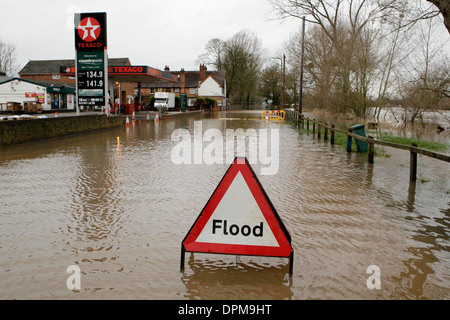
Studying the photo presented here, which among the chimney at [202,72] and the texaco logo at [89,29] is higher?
the chimney at [202,72]

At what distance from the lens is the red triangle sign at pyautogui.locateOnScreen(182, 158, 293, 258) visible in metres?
4.06

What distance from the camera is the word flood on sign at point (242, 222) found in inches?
160

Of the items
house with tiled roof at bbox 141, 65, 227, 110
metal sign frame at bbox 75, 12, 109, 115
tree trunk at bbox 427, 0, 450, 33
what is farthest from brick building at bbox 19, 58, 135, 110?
tree trunk at bbox 427, 0, 450, 33

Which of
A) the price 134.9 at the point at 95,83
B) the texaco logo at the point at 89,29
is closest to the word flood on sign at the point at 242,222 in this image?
the price 134.9 at the point at 95,83

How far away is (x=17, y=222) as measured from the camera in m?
5.88

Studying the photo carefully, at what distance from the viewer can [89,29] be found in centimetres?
2456

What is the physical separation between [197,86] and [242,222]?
293ft

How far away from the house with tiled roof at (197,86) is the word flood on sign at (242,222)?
3239 inches

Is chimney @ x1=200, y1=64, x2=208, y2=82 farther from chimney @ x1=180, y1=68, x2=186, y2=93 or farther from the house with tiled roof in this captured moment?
chimney @ x1=180, y1=68, x2=186, y2=93

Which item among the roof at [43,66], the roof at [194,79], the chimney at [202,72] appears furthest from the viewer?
the chimney at [202,72]

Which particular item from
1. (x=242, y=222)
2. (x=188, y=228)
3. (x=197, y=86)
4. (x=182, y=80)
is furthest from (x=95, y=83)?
(x=197, y=86)

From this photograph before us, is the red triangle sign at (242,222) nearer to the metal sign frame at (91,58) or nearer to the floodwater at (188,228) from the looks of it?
the floodwater at (188,228)

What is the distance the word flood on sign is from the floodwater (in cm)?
28

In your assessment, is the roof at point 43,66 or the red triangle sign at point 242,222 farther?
the roof at point 43,66
